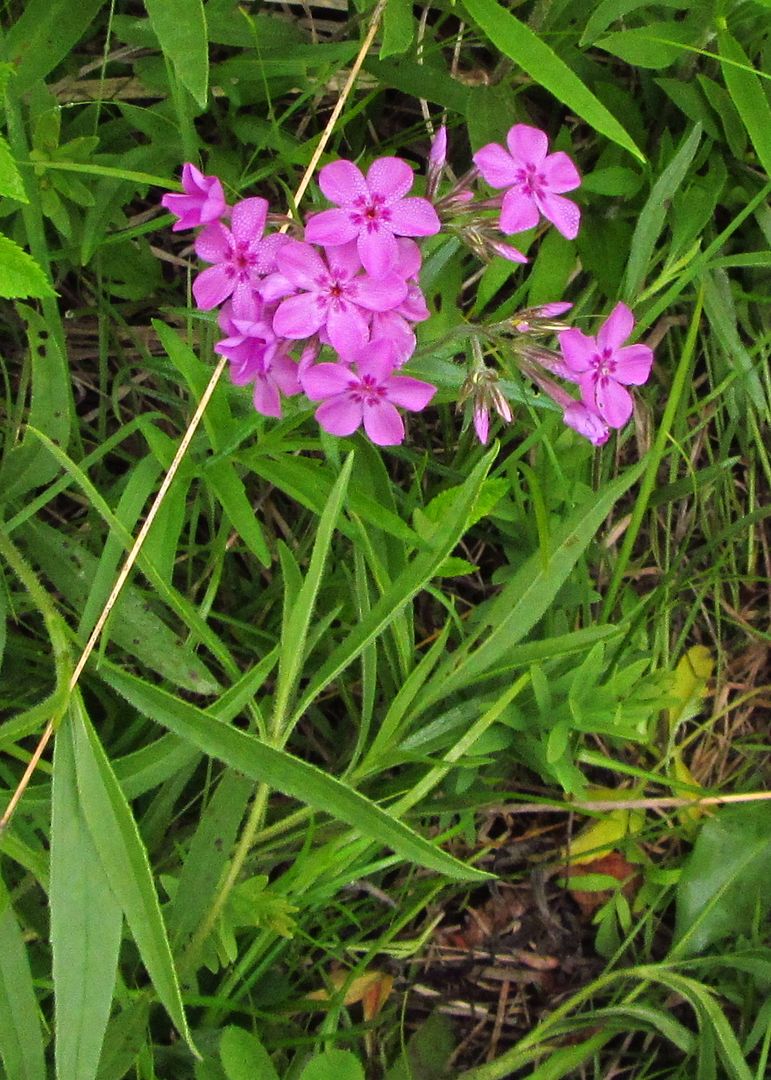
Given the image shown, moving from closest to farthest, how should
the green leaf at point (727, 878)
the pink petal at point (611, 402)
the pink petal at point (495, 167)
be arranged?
1. the pink petal at point (495, 167)
2. the pink petal at point (611, 402)
3. the green leaf at point (727, 878)

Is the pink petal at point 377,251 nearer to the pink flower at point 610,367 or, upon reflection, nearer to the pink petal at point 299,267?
the pink petal at point 299,267

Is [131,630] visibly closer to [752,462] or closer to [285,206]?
[285,206]

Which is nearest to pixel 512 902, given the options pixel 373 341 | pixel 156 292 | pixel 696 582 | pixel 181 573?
pixel 696 582

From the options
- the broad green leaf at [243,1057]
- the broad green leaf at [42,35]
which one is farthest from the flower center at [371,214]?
the broad green leaf at [243,1057]

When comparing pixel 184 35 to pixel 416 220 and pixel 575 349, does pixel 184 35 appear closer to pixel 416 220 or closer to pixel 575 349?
pixel 416 220

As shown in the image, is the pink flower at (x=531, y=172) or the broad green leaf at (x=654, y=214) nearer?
the pink flower at (x=531, y=172)

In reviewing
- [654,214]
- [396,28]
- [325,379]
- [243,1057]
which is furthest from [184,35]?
[243,1057]

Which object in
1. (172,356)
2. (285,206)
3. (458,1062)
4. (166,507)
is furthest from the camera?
(458,1062)
